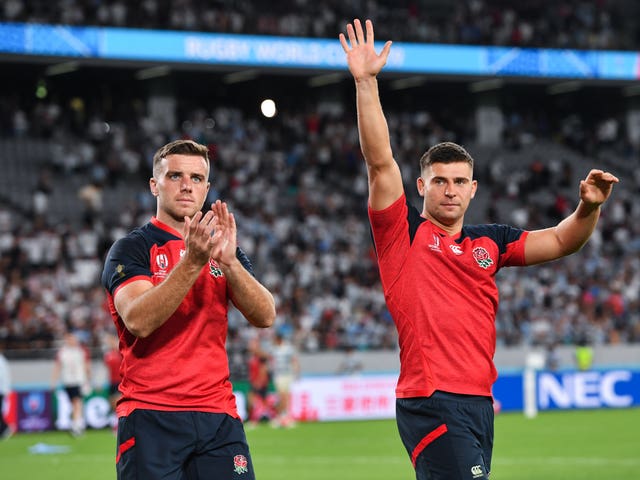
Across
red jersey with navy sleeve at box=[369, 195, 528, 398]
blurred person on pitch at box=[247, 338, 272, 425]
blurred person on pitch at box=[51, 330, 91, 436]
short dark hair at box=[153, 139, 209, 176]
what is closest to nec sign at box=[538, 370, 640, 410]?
blurred person on pitch at box=[247, 338, 272, 425]

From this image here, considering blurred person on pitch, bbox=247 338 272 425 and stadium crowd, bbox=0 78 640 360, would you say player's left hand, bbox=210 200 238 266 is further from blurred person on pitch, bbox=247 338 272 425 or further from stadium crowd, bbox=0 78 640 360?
stadium crowd, bbox=0 78 640 360

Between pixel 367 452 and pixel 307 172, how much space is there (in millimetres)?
19109

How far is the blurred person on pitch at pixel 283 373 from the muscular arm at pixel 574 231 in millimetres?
16594

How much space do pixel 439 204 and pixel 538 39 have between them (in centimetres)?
3641

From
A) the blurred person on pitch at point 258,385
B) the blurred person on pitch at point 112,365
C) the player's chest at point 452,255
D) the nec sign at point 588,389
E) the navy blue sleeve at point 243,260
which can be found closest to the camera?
the navy blue sleeve at point 243,260

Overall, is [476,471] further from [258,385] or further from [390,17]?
[390,17]

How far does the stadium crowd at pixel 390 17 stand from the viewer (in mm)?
34469

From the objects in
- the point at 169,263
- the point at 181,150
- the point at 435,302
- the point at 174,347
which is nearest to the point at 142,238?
the point at 169,263

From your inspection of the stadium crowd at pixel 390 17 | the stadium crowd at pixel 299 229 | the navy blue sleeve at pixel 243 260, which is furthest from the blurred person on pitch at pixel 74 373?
the navy blue sleeve at pixel 243 260

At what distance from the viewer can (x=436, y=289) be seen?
19.9 ft

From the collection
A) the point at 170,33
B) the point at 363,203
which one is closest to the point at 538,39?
the point at 363,203

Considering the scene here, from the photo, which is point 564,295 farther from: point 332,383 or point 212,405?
point 212,405

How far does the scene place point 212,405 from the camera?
560 cm

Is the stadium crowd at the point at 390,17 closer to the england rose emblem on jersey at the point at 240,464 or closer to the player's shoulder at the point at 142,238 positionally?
the player's shoulder at the point at 142,238
